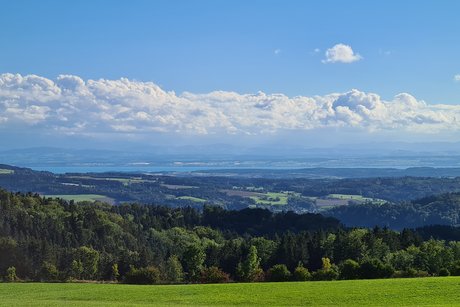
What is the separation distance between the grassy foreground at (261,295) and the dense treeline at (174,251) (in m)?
17.7

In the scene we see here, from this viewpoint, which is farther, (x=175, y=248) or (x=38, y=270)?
(x=175, y=248)

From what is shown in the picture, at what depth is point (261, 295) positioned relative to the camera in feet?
151

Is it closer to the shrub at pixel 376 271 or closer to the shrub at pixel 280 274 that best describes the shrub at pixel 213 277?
the shrub at pixel 280 274

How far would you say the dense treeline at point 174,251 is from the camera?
73.8 meters

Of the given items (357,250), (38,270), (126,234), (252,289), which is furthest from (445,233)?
(252,289)

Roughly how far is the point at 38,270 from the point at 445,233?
358 ft

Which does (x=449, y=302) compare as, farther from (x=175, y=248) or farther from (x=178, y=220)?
(x=178, y=220)

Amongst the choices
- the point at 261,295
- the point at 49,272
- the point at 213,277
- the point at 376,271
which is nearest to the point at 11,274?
the point at 49,272

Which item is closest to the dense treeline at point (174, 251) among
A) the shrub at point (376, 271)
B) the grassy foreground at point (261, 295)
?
the shrub at point (376, 271)

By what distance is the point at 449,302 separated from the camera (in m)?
39.2

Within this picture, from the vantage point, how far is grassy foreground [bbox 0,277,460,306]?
41969mm

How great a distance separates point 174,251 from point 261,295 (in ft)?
267

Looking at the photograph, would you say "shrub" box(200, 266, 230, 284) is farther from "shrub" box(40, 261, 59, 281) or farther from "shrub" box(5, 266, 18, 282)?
"shrub" box(5, 266, 18, 282)

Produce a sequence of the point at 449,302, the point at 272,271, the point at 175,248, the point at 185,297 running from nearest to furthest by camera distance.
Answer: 1. the point at 449,302
2. the point at 185,297
3. the point at 272,271
4. the point at 175,248
